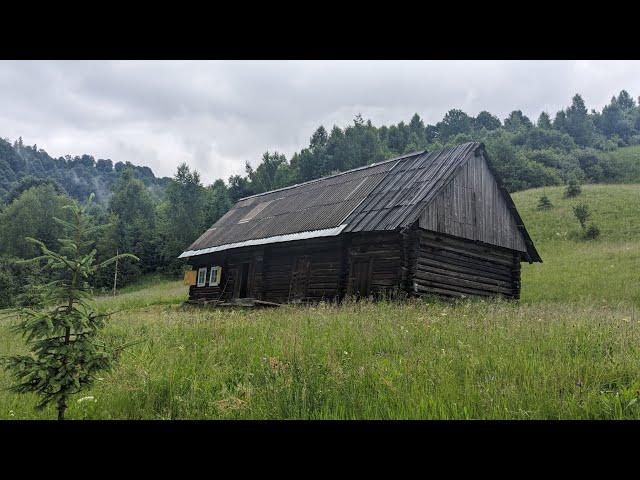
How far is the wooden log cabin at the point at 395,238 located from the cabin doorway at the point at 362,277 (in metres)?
0.04

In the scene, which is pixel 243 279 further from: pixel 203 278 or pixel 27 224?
pixel 27 224

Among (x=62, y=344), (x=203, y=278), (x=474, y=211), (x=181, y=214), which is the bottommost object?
(x=62, y=344)

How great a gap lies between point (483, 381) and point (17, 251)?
63.1 m

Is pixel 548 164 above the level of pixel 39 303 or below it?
above

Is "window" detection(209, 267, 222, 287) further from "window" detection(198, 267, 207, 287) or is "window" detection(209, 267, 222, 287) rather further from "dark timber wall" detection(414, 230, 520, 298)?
"dark timber wall" detection(414, 230, 520, 298)

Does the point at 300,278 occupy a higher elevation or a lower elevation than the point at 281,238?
lower

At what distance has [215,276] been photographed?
2552 cm

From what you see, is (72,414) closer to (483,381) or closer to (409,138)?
(483,381)

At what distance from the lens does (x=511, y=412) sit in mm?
4457

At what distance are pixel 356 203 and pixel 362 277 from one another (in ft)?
11.0

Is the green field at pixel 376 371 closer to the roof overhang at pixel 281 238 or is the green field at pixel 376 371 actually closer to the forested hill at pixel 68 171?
the roof overhang at pixel 281 238

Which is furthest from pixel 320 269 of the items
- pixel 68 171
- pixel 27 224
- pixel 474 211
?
pixel 68 171
